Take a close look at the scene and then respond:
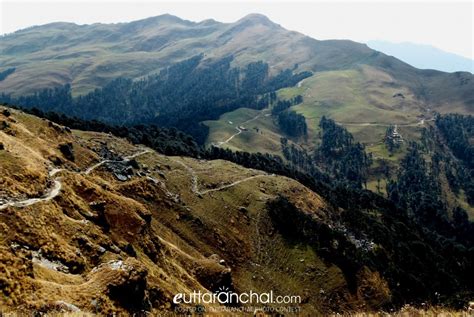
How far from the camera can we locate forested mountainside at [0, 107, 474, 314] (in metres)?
37.9

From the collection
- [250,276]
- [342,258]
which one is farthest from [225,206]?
[342,258]

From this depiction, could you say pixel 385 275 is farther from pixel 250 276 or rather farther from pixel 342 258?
pixel 250 276

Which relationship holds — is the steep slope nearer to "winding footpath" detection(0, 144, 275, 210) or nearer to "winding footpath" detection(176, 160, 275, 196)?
"winding footpath" detection(0, 144, 275, 210)

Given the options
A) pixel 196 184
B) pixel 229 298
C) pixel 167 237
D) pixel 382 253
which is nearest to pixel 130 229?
pixel 167 237

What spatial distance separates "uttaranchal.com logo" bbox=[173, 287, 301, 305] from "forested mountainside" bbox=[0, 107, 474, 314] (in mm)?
1844

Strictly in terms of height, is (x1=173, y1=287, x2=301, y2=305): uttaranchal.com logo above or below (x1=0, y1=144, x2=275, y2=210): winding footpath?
below

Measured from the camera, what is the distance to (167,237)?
80.6 meters

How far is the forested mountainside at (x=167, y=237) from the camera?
1494 inches

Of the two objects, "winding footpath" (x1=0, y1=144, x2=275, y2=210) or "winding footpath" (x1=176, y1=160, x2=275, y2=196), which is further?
"winding footpath" (x1=176, y1=160, x2=275, y2=196)

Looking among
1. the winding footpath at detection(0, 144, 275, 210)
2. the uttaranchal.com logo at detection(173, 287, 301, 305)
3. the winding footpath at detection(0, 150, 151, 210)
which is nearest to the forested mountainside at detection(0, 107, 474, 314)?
the winding footpath at detection(0, 150, 151, 210)

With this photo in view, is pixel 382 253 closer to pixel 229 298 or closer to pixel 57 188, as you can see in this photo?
pixel 229 298

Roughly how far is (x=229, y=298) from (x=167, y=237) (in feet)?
60.8

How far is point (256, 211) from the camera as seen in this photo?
11256 centimetres

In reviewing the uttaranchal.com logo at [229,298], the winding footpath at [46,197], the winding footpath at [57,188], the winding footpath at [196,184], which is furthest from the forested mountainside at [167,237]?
the uttaranchal.com logo at [229,298]
